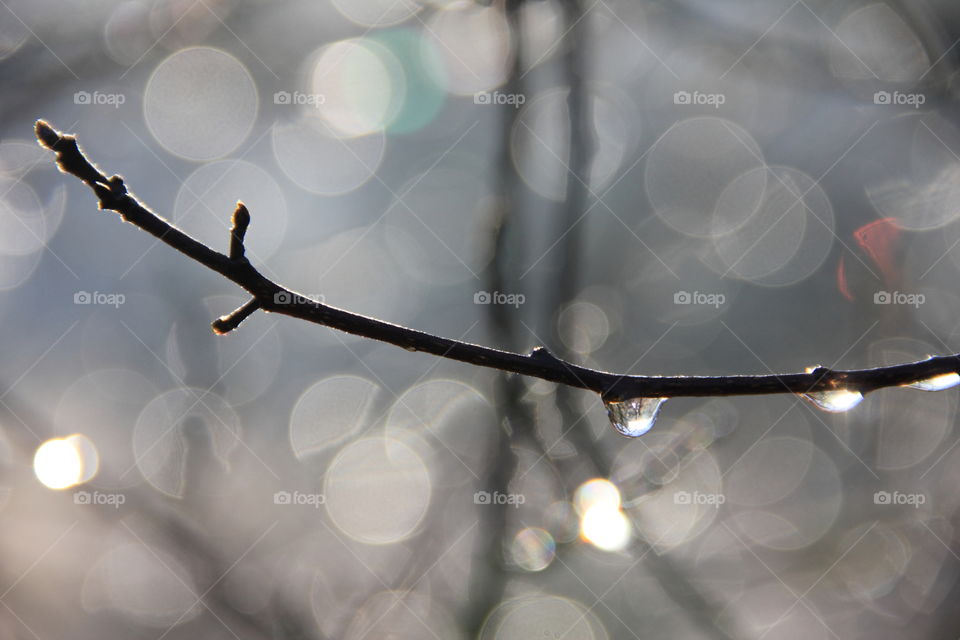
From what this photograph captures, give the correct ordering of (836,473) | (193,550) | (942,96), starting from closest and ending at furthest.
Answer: (942,96) < (193,550) < (836,473)

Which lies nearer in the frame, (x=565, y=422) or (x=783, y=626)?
(x=565, y=422)

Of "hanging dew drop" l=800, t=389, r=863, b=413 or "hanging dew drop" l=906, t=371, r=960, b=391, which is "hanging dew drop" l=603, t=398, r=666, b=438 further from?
"hanging dew drop" l=906, t=371, r=960, b=391

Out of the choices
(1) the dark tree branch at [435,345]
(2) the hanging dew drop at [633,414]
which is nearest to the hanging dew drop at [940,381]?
(1) the dark tree branch at [435,345]

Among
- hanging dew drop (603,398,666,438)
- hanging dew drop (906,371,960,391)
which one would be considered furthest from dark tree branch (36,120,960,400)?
hanging dew drop (603,398,666,438)

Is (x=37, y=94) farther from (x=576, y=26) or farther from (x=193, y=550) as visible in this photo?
(x=576, y=26)

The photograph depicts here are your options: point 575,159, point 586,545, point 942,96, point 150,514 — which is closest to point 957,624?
point 586,545

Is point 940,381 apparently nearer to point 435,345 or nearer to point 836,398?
point 836,398
